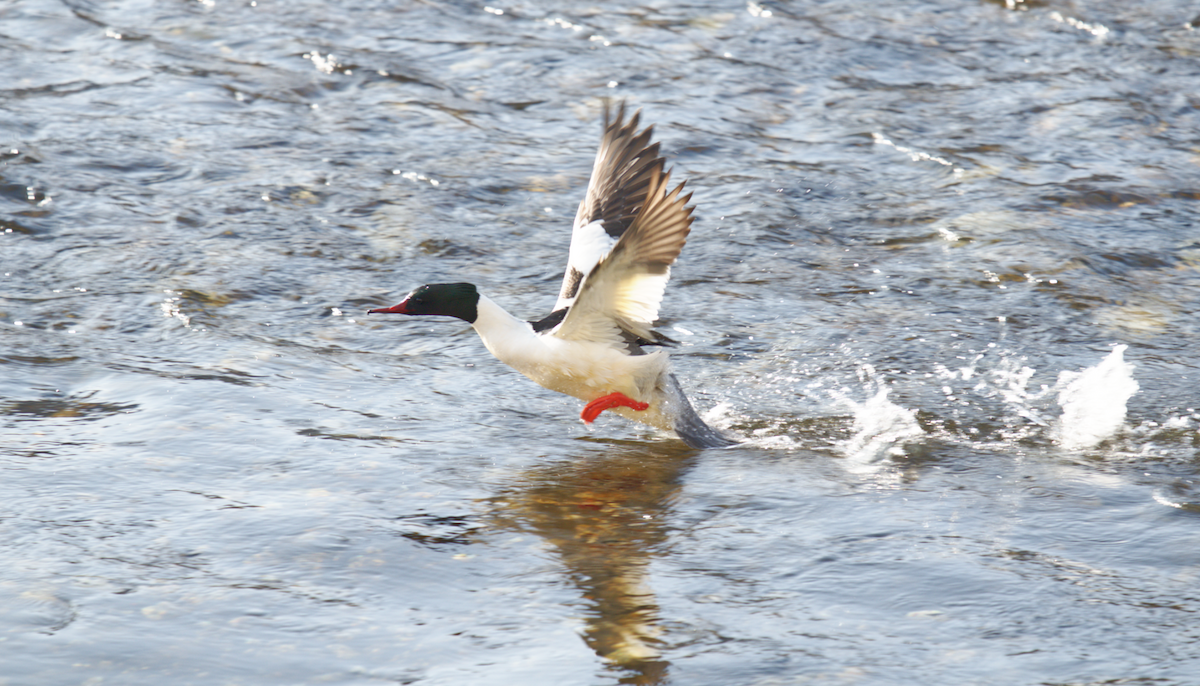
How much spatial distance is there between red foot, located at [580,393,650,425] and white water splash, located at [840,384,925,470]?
98 centimetres

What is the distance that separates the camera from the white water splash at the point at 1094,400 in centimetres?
604

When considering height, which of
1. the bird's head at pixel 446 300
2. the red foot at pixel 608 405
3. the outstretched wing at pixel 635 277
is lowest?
the red foot at pixel 608 405

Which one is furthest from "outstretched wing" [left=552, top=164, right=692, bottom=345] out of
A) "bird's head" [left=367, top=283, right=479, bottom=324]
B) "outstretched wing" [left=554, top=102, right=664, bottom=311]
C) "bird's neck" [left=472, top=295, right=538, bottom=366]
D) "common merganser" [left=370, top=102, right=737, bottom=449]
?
"outstretched wing" [left=554, top=102, right=664, bottom=311]

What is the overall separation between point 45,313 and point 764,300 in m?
4.08

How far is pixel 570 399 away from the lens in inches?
268

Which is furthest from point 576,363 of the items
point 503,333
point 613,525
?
point 613,525

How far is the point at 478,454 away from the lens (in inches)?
231

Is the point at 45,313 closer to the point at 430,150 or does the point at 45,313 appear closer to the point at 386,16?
the point at 430,150

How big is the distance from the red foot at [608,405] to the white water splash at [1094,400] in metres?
1.96

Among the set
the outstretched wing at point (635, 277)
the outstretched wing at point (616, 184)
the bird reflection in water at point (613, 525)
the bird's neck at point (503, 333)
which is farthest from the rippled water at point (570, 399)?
the outstretched wing at point (616, 184)

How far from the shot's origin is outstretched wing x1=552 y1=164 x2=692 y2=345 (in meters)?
5.42

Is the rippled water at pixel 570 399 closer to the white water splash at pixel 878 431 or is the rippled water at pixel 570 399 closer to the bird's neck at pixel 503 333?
the white water splash at pixel 878 431

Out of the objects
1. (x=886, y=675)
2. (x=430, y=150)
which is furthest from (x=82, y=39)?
(x=886, y=675)

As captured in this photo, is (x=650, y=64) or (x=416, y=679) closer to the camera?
(x=416, y=679)
